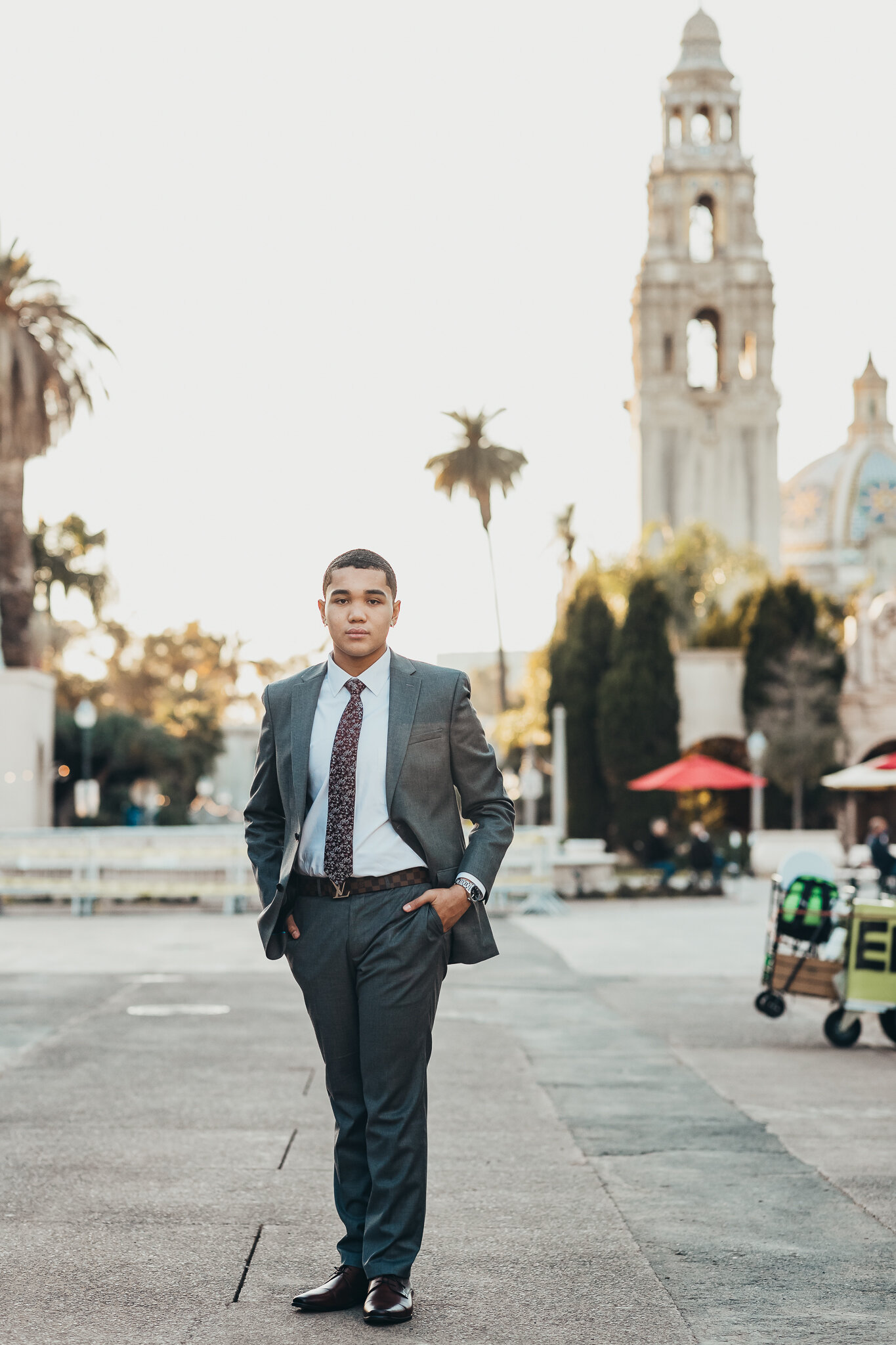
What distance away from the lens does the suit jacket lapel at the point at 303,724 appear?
15.3 feet

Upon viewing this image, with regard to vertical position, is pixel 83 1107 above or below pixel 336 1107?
below

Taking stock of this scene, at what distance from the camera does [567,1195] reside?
6.06 metres

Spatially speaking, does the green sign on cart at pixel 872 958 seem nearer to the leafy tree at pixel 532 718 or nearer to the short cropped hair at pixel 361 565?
the short cropped hair at pixel 361 565

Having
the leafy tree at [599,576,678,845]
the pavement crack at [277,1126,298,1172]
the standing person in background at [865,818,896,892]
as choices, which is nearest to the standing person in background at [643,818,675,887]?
the leafy tree at [599,576,678,845]

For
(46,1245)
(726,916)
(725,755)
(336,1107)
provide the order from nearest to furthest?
(336,1107) < (46,1245) < (726,916) < (725,755)

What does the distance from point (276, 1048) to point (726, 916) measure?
16896 millimetres

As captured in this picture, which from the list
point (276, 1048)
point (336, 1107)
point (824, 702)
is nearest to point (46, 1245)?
point (336, 1107)

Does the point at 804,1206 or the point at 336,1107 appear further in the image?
the point at 804,1206

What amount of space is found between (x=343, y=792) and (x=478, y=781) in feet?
1.30

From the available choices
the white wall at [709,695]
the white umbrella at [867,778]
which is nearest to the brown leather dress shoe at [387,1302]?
the white umbrella at [867,778]

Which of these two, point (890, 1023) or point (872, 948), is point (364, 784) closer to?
point (872, 948)

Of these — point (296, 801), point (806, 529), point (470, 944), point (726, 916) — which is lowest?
A: point (726, 916)

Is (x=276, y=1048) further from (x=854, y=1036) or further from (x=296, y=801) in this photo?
(x=296, y=801)

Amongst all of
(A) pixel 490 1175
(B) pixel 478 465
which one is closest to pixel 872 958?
(A) pixel 490 1175
